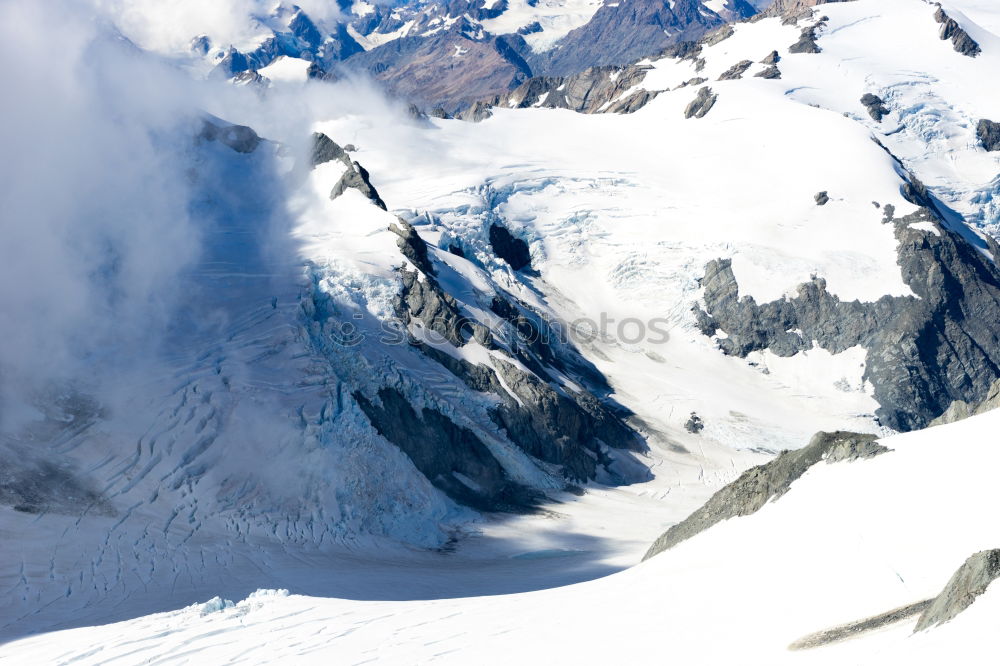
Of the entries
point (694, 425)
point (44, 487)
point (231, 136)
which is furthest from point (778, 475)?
point (231, 136)

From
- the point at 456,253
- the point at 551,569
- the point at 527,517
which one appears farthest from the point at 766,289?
the point at 551,569

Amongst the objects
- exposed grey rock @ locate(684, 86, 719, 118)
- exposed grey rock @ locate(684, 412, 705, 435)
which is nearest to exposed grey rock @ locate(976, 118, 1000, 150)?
exposed grey rock @ locate(684, 86, 719, 118)

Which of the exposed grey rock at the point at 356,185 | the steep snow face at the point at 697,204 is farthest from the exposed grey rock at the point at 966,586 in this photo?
the exposed grey rock at the point at 356,185

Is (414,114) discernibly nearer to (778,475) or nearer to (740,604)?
(778,475)

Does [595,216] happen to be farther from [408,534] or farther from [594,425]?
[408,534]

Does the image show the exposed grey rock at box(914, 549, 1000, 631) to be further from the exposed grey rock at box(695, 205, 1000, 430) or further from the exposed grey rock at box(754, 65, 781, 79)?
the exposed grey rock at box(754, 65, 781, 79)

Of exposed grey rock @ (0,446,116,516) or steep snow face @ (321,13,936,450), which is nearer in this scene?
exposed grey rock @ (0,446,116,516)
